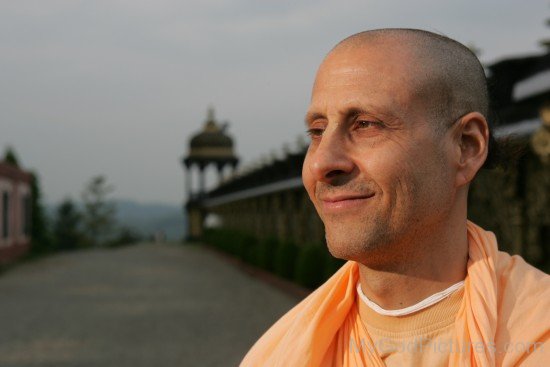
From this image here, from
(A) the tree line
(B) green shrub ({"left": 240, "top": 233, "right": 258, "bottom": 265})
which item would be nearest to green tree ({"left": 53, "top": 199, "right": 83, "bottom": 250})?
(A) the tree line

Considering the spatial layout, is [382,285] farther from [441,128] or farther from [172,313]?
[172,313]

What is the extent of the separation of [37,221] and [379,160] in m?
34.5

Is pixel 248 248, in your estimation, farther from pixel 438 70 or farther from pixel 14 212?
pixel 438 70

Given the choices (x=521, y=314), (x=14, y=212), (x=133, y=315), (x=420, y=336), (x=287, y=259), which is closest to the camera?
(x=521, y=314)

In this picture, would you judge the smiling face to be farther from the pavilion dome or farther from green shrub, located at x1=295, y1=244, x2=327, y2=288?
the pavilion dome

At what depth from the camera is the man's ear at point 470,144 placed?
173 cm

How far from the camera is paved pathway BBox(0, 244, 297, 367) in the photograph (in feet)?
30.1

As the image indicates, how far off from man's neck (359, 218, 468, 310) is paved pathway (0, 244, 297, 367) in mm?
7124

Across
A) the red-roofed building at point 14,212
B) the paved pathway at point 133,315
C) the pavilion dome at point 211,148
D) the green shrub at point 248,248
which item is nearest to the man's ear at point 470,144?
the paved pathway at point 133,315

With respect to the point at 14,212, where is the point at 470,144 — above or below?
above

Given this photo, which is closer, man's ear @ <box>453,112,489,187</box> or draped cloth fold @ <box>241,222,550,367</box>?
draped cloth fold @ <box>241,222,550,367</box>

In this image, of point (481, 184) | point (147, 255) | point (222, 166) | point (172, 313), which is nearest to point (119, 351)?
point (172, 313)

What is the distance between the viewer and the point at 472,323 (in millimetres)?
1654

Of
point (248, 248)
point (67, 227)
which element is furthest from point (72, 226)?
point (248, 248)
